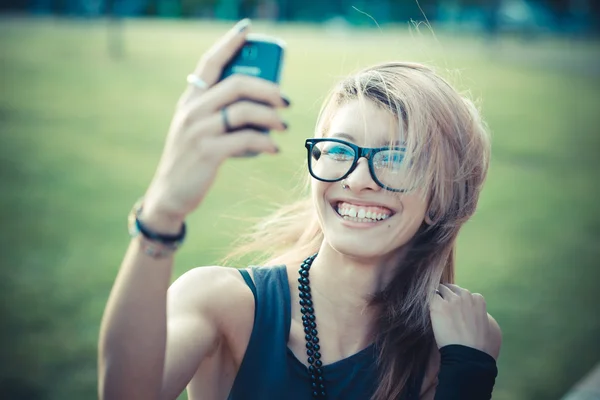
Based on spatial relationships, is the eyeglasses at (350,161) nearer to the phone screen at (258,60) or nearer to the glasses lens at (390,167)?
the glasses lens at (390,167)

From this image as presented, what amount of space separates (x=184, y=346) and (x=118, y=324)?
0.43 meters

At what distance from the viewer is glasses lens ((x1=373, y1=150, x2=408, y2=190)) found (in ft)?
7.09

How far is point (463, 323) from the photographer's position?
7.51ft

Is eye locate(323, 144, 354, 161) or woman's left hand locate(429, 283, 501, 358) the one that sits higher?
eye locate(323, 144, 354, 161)

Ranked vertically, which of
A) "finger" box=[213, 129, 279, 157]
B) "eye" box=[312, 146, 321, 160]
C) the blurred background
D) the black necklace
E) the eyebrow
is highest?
"finger" box=[213, 129, 279, 157]

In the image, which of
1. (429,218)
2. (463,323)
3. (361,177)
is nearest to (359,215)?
(361,177)

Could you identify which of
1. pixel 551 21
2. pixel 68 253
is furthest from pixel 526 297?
pixel 551 21

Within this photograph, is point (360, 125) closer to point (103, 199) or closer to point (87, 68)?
point (103, 199)

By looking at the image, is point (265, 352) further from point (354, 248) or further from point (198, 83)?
point (198, 83)

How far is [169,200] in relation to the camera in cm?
145

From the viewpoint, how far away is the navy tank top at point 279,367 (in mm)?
2221

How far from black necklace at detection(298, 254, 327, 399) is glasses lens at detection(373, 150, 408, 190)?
1.52 feet

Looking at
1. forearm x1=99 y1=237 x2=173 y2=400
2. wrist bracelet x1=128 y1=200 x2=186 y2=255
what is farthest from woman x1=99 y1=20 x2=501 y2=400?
wrist bracelet x1=128 y1=200 x2=186 y2=255

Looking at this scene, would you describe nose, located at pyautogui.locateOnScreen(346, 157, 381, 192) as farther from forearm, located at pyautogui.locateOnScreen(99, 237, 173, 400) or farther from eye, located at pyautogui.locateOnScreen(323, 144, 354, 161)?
forearm, located at pyautogui.locateOnScreen(99, 237, 173, 400)
